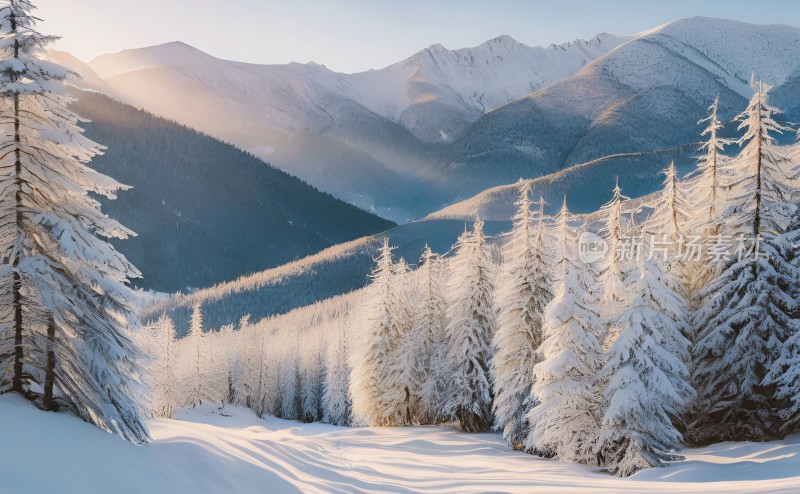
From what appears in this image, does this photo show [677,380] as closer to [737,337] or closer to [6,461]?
[737,337]

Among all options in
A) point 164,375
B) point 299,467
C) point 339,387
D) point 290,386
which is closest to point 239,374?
point 290,386

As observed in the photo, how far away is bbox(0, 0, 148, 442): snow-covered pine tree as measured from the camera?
465 inches

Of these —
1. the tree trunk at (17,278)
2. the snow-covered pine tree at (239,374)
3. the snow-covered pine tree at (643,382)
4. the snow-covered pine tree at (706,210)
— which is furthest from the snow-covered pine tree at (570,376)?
the snow-covered pine tree at (239,374)

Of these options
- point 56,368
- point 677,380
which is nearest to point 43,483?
point 56,368

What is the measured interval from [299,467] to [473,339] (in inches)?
679

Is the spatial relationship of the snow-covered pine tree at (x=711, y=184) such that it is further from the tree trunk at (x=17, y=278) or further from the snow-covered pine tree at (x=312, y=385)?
the snow-covered pine tree at (x=312, y=385)

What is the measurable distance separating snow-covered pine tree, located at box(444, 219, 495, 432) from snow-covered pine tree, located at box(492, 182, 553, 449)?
4.07 metres

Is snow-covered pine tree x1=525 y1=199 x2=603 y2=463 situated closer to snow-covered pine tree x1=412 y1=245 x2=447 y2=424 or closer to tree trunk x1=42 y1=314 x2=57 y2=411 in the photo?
snow-covered pine tree x1=412 y1=245 x2=447 y2=424

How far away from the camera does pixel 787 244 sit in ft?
71.6

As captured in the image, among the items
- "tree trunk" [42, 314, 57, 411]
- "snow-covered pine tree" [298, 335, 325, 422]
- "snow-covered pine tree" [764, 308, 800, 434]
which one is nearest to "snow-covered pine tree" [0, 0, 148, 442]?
"tree trunk" [42, 314, 57, 411]

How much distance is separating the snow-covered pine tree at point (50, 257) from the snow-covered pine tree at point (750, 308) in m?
21.8

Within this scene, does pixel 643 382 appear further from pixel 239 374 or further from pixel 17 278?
pixel 239 374

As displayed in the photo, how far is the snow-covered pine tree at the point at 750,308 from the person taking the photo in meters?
21.5

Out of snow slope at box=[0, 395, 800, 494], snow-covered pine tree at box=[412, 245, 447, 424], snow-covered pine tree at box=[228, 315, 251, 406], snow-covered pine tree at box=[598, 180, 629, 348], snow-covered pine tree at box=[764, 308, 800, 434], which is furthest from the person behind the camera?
snow-covered pine tree at box=[228, 315, 251, 406]
